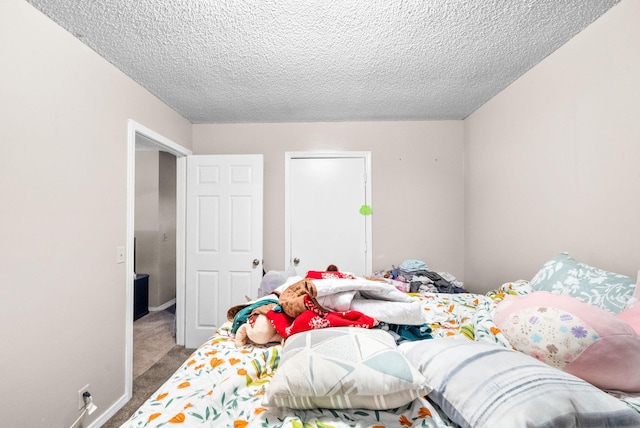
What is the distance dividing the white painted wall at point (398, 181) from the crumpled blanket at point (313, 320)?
6.13 ft

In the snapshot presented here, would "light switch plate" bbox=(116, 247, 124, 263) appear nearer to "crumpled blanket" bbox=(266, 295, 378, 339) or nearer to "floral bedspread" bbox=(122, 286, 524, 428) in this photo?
"floral bedspread" bbox=(122, 286, 524, 428)

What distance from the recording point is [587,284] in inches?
47.8

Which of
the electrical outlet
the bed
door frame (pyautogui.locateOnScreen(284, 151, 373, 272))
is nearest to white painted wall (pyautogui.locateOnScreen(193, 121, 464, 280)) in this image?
door frame (pyautogui.locateOnScreen(284, 151, 373, 272))

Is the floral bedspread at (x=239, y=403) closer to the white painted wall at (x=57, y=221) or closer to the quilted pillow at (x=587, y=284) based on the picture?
the quilted pillow at (x=587, y=284)

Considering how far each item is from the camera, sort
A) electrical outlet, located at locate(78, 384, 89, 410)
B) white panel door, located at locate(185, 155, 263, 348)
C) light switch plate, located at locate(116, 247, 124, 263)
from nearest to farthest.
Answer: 1. electrical outlet, located at locate(78, 384, 89, 410)
2. light switch plate, located at locate(116, 247, 124, 263)
3. white panel door, located at locate(185, 155, 263, 348)

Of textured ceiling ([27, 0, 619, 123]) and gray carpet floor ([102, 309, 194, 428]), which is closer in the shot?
textured ceiling ([27, 0, 619, 123])

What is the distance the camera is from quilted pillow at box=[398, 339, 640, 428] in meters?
0.54

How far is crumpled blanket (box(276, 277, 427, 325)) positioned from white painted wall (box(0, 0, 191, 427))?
1490 mm

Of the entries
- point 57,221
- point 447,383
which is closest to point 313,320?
point 447,383

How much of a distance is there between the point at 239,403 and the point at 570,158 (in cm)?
225

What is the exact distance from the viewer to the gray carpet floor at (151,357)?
1.96 metres

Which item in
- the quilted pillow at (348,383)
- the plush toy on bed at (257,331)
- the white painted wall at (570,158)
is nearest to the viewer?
the quilted pillow at (348,383)

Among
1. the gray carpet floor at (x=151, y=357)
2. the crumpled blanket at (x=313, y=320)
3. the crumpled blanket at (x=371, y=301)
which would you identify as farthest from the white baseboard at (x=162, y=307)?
the crumpled blanket at (x=371, y=301)

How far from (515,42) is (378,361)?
2100 millimetres
